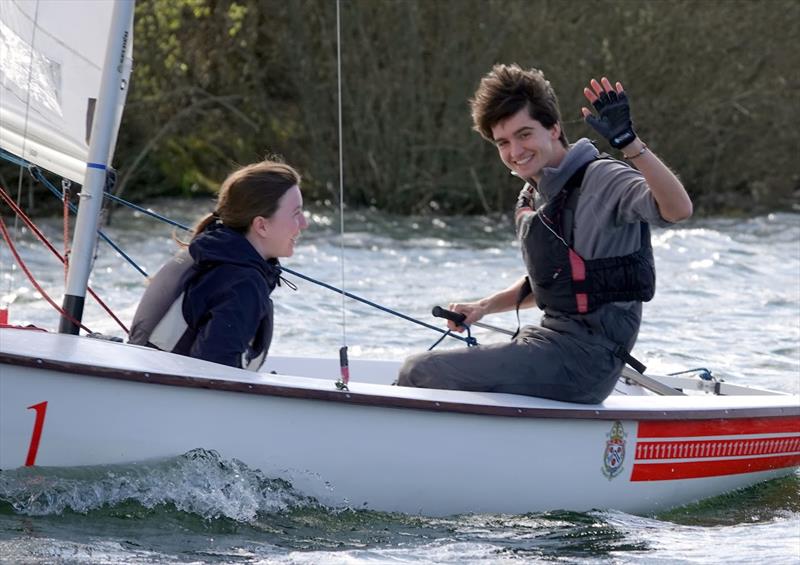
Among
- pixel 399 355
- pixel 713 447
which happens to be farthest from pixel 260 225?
pixel 399 355

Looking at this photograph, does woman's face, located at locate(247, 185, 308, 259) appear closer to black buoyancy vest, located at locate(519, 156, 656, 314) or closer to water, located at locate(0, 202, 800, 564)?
water, located at locate(0, 202, 800, 564)

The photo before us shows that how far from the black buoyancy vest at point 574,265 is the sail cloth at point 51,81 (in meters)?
1.52

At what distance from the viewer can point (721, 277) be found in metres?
10.3

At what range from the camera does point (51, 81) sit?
15.1 feet

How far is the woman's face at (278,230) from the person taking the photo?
3.96m

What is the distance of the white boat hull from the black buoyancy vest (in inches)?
13.4

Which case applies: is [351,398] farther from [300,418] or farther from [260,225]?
[260,225]

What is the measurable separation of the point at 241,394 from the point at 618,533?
1.23 m

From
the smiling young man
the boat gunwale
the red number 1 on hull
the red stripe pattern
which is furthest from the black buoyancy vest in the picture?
the red number 1 on hull

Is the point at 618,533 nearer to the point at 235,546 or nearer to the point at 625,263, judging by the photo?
the point at 625,263

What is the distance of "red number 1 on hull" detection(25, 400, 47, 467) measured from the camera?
12.1 feet

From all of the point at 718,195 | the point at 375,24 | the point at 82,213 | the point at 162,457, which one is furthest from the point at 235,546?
the point at 718,195

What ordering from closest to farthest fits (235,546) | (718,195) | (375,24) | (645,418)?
(235,546) → (645,418) → (375,24) → (718,195)

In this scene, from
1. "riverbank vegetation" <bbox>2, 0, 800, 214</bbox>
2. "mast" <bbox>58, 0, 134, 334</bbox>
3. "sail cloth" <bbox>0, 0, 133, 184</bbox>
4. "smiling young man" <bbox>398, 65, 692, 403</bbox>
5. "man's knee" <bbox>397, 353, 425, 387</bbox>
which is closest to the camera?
"smiling young man" <bbox>398, 65, 692, 403</bbox>
